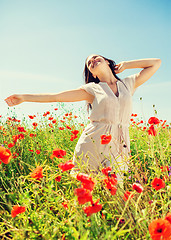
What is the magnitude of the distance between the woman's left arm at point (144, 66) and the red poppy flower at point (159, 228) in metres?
1.96

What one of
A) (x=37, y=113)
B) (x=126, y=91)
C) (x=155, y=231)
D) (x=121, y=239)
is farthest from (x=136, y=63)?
(x=37, y=113)

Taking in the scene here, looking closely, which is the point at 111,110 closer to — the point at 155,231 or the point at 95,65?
the point at 95,65

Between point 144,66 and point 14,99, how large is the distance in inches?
57.4

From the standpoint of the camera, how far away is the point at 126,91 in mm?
2424

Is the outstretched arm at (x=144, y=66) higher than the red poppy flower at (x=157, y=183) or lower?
higher

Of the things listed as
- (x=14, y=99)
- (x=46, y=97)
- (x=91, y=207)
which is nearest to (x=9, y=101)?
(x=14, y=99)

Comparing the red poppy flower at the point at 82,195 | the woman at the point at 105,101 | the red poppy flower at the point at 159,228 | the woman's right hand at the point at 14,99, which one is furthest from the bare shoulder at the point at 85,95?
the red poppy flower at the point at 159,228

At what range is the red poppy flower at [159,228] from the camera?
83 centimetres

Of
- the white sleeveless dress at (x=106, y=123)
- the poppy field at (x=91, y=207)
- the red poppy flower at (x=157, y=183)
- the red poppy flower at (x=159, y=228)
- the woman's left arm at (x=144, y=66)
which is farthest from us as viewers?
the woman's left arm at (x=144, y=66)

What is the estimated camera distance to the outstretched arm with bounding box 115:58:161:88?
2.56 meters

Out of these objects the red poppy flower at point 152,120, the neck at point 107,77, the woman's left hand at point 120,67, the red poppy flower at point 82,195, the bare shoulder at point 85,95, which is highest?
the woman's left hand at point 120,67

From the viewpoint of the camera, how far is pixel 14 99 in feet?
7.49

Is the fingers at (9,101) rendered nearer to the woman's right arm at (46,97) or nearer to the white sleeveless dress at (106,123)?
the woman's right arm at (46,97)

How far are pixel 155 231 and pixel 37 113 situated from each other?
3732mm
